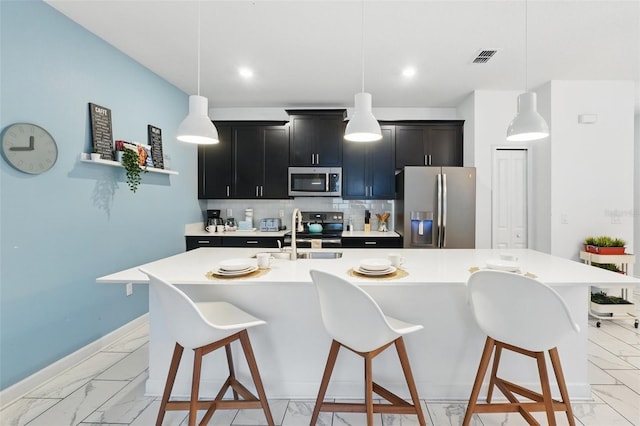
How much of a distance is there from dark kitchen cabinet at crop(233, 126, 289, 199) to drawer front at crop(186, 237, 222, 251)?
703 millimetres

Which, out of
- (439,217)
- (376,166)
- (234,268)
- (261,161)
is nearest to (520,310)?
(234,268)

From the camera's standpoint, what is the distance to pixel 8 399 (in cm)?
194

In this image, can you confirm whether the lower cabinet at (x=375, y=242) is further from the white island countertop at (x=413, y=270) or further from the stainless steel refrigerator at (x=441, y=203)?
the white island countertop at (x=413, y=270)

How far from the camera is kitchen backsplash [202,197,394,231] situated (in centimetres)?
460

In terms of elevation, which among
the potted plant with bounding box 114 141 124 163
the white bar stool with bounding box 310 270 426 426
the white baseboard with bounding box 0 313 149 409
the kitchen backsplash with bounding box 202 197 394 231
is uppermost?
the potted plant with bounding box 114 141 124 163

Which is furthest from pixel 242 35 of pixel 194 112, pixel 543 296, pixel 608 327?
pixel 608 327

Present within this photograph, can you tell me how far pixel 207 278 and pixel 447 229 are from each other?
289 cm

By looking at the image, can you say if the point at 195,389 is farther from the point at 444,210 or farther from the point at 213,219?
the point at 213,219

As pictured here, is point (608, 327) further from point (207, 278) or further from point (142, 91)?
point (142, 91)

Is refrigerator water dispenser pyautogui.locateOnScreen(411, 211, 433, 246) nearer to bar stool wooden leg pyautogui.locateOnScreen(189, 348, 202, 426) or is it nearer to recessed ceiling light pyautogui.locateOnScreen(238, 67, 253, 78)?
recessed ceiling light pyautogui.locateOnScreen(238, 67, 253, 78)

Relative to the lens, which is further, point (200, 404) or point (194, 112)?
point (194, 112)

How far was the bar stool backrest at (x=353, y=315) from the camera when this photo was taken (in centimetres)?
137

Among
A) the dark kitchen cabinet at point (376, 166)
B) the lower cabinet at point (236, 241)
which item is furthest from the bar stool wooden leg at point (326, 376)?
the dark kitchen cabinet at point (376, 166)

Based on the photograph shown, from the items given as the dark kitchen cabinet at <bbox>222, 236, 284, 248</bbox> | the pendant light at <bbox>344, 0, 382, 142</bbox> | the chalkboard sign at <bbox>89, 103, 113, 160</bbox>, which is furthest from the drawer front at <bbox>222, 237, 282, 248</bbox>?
the pendant light at <bbox>344, 0, 382, 142</bbox>
